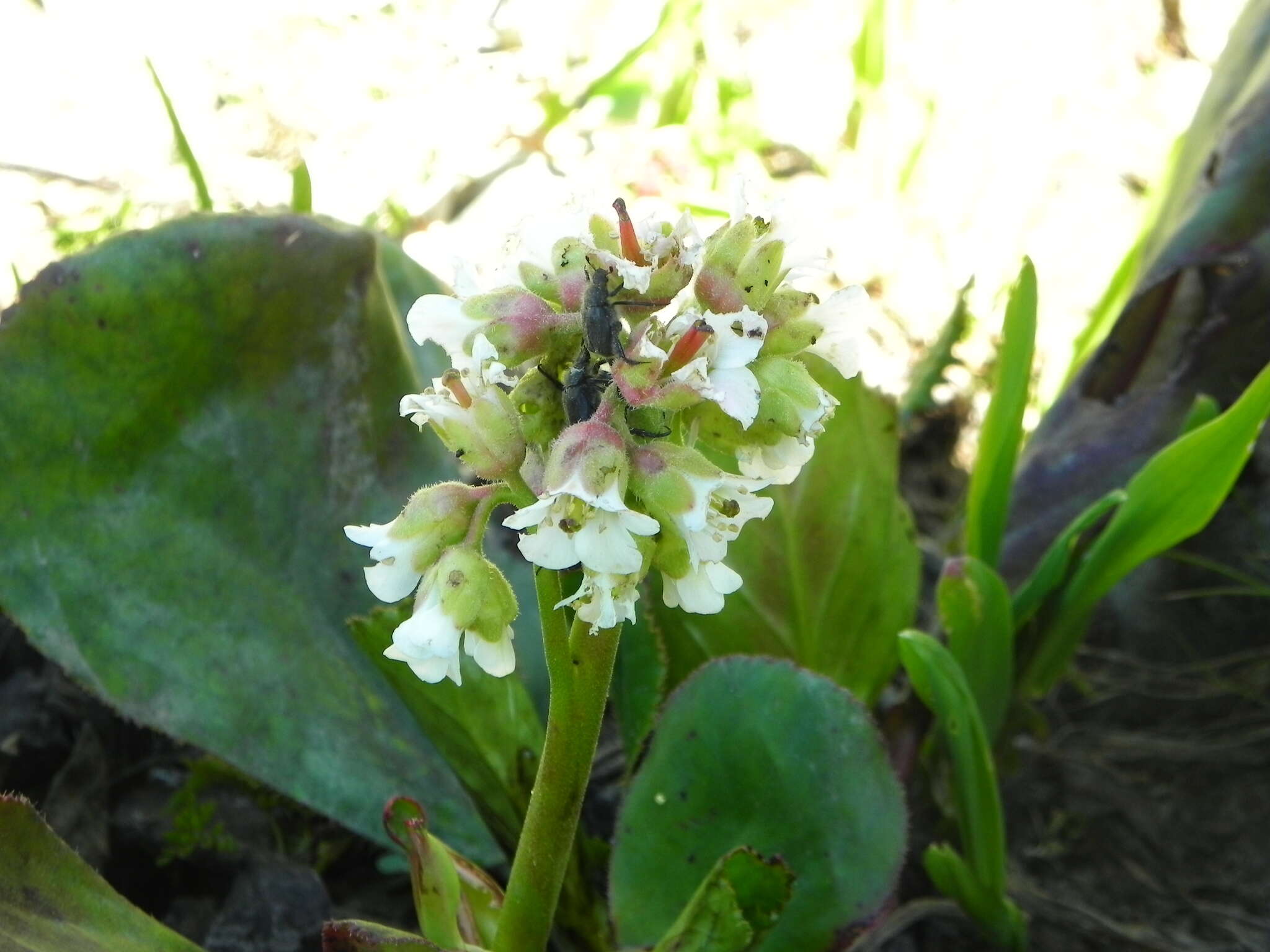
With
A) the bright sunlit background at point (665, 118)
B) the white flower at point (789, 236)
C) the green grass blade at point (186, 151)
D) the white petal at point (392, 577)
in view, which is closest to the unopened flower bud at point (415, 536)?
the white petal at point (392, 577)

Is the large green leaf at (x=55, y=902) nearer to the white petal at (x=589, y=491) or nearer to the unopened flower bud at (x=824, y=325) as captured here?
the white petal at (x=589, y=491)

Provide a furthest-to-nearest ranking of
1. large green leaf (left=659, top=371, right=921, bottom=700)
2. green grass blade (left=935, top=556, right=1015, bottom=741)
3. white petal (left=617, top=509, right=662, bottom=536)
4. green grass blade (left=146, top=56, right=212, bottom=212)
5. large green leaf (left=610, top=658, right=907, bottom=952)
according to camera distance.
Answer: green grass blade (left=146, top=56, right=212, bottom=212)
large green leaf (left=659, top=371, right=921, bottom=700)
green grass blade (left=935, top=556, right=1015, bottom=741)
large green leaf (left=610, top=658, right=907, bottom=952)
white petal (left=617, top=509, right=662, bottom=536)

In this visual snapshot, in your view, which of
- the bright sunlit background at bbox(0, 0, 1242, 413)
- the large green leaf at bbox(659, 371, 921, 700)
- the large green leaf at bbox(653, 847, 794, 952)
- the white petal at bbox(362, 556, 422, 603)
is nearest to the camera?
the white petal at bbox(362, 556, 422, 603)

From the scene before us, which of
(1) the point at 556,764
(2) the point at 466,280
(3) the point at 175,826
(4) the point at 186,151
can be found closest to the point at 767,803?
(1) the point at 556,764

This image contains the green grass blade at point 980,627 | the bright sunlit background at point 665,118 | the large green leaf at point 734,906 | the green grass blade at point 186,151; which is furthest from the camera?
the bright sunlit background at point 665,118

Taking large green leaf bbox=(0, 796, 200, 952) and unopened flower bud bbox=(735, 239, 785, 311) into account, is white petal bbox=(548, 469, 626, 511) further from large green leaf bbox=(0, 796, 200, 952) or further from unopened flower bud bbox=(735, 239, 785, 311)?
large green leaf bbox=(0, 796, 200, 952)

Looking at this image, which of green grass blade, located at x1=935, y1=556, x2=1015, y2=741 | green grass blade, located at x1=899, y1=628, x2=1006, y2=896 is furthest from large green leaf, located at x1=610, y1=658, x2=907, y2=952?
green grass blade, located at x1=935, y1=556, x2=1015, y2=741

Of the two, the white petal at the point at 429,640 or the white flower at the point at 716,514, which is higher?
the white flower at the point at 716,514
